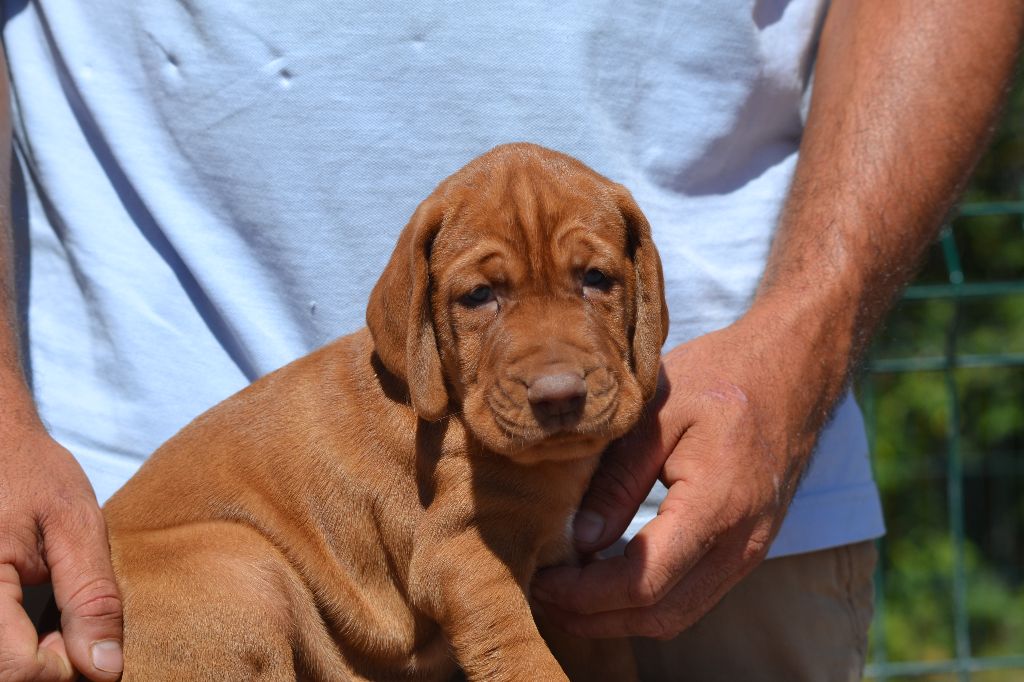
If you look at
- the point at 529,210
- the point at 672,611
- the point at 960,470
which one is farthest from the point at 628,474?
the point at 960,470

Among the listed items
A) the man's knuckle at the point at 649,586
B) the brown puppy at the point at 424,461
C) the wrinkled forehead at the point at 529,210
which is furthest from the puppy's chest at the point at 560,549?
the wrinkled forehead at the point at 529,210

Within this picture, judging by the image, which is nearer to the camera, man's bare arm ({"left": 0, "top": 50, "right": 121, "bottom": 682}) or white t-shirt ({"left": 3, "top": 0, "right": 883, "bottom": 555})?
man's bare arm ({"left": 0, "top": 50, "right": 121, "bottom": 682})

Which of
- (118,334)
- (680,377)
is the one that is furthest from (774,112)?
(118,334)

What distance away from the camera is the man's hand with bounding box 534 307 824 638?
3106 millimetres

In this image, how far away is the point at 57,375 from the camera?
12.2 ft

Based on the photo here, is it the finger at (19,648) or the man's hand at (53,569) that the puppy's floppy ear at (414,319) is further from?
the finger at (19,648)

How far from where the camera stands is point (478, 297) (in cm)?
309

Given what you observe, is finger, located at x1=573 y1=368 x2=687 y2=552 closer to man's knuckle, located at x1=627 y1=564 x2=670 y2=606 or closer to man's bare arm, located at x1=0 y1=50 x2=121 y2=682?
man's knuckle, located at x1=627 y1=564 x2=670 y2=606

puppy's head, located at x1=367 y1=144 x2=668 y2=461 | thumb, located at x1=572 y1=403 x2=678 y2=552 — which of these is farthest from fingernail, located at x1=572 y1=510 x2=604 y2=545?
puppy's head, located at x1=367 y1=144 x2=668 y2=461

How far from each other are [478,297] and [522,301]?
0.40 ft

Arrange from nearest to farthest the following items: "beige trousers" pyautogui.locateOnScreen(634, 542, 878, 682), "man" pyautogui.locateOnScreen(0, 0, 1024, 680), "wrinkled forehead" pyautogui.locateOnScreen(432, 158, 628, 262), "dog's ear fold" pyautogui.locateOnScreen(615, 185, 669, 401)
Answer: "wrinkled forehead" pyautogui.locateOnScreen(432, 158, 628, 262) < "dog's ear fold" pyautogui.locateOnScreen(615, 185, 669, 401) < "man" pyautogui.locateOnScreen(0, 0, 1024, 680) < "beige trousers" pyautogui.locateOnScreen(634, 542, 878, 682)

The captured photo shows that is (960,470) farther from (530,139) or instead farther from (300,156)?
(300,156)

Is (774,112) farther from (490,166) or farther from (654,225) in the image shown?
(490,166)

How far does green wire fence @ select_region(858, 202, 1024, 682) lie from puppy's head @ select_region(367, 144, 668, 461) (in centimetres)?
629
